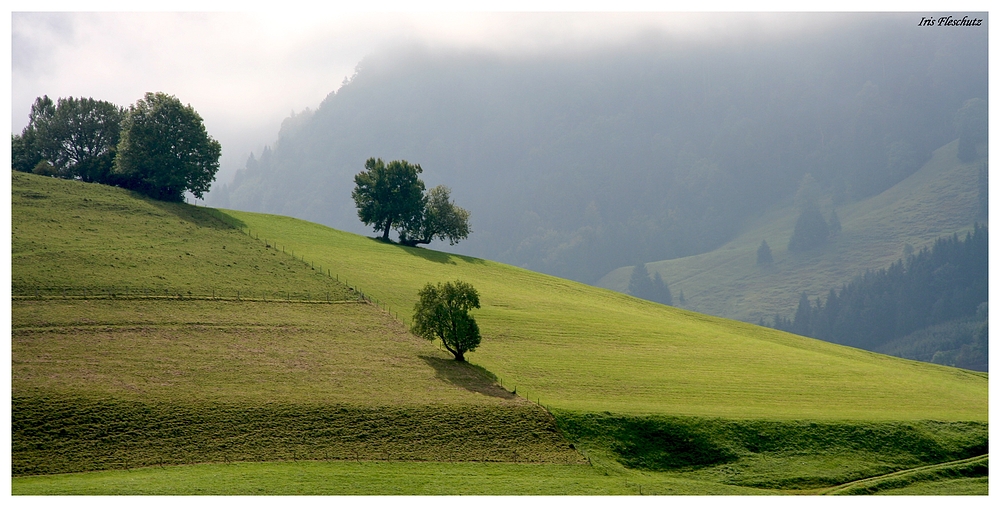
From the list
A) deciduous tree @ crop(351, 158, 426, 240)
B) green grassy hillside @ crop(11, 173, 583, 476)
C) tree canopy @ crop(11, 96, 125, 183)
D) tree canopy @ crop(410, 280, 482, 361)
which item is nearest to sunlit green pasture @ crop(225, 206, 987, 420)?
tree canopy @ crop(410, 280, 482, 361)

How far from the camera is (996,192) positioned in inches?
3022

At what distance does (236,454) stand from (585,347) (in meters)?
42.0

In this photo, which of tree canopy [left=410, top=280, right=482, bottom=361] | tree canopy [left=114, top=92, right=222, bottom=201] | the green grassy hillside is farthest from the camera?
tree canopy [left=114, top=92, right=222, bottom=201]

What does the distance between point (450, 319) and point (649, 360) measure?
2230 centimetres

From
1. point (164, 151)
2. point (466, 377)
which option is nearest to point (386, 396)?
point (466, 377)

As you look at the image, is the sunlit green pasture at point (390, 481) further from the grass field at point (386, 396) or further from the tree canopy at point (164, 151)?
the tree canopy at point (164, 151)

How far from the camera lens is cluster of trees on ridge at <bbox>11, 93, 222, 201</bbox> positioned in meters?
120

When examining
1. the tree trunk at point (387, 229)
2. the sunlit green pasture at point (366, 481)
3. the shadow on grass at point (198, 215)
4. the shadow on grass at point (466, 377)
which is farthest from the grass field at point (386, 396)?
the tree trunk at point (387, 229)

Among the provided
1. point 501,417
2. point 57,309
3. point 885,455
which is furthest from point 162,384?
point 885,455

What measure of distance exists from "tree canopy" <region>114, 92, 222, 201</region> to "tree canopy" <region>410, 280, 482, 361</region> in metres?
64.9

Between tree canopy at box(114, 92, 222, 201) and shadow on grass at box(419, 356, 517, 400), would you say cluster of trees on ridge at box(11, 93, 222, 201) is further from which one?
shadow on grass at box(419, 356, 517, 400)

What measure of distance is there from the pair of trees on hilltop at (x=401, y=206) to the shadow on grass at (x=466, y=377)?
66.8 metres

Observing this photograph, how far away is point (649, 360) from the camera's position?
265 ft

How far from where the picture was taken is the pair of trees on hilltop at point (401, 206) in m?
139
